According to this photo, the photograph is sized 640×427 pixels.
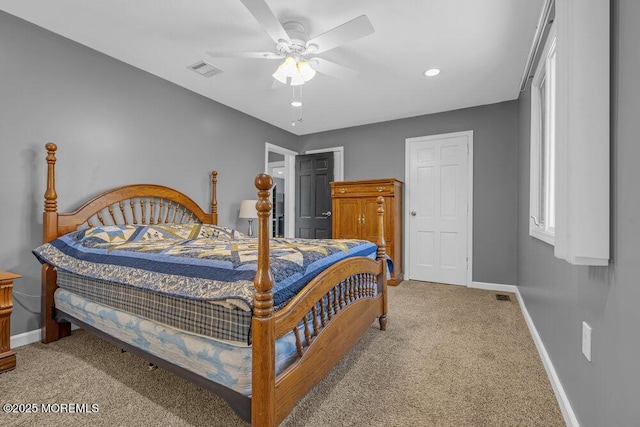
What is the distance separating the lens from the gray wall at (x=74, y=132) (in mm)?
2285

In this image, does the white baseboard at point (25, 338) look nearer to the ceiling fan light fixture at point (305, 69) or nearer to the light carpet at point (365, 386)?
the light carpet at point (365, 386)

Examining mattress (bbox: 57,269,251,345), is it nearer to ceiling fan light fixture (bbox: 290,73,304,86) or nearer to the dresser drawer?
ceiling fan light fixture (bbox: 290,73,304,86)

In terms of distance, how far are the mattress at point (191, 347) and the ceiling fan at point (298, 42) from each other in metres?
1.86

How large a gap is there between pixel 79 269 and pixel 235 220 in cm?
220

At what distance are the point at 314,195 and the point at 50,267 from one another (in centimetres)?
355

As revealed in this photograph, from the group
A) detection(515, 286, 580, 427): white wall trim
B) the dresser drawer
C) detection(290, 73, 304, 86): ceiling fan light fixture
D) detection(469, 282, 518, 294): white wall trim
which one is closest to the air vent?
detection(290, 73, 304, 86): ceiling fan light fixture

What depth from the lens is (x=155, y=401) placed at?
1.61m

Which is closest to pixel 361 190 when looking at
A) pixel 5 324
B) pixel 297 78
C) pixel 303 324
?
pixel 297 78

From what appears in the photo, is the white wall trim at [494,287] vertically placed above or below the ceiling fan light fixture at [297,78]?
below

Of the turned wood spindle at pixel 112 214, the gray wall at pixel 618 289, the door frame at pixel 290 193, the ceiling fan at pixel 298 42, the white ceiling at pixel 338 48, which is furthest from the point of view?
the door frame at pixel 290 193

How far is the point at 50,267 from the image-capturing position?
2336 millimetres

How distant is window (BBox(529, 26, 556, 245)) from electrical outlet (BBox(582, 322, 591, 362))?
0.78 meters

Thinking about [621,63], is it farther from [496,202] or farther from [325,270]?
[496,202]

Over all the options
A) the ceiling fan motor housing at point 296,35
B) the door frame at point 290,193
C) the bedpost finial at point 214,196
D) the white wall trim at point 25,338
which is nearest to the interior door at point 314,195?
the door frame at point 290,193
